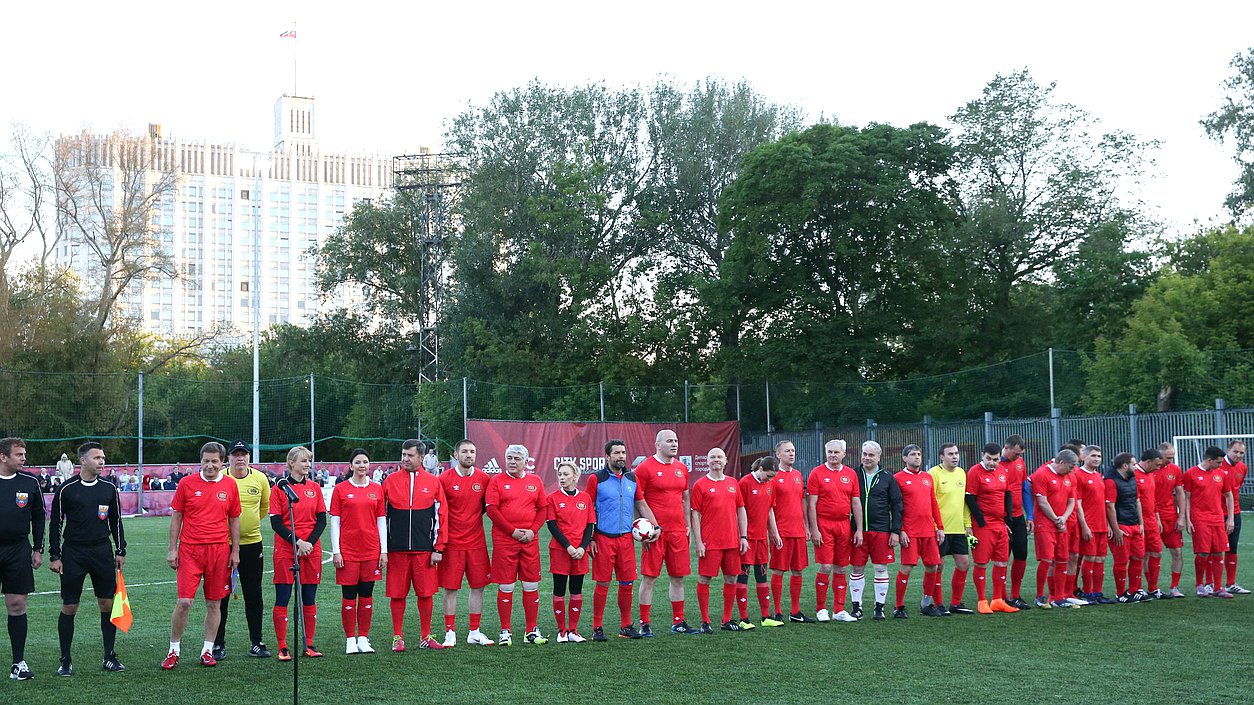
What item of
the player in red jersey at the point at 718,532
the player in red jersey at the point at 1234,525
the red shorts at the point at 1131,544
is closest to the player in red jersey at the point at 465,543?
the player in red jersey at the point at 718,532

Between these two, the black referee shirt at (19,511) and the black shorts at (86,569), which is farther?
the black shorts at (86,569)

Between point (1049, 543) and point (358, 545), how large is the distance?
7.16m

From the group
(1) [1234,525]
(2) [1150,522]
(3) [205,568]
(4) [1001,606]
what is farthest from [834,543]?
(3) [205,568]

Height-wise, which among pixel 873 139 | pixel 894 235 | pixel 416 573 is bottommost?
pixel 416 573

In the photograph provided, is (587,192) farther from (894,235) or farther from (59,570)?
(59,570)

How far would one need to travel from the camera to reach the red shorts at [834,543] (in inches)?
456

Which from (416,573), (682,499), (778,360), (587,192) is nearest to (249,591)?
(416,573)

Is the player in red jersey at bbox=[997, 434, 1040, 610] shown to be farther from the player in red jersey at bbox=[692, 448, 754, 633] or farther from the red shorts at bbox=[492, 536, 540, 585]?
the red shorts at bbox=[492, 536, 540, 585]

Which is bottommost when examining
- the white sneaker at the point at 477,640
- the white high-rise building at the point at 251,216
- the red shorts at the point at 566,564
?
the white sneaker at the point at 477,640

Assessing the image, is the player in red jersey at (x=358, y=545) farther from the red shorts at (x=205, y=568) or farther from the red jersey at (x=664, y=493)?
the red jersey at (x=664, y=493)

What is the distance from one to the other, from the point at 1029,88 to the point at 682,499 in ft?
103

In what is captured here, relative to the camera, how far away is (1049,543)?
41.0 feet

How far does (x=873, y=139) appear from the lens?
35.4 meters

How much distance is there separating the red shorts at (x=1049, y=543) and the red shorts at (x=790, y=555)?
2.68 metres
